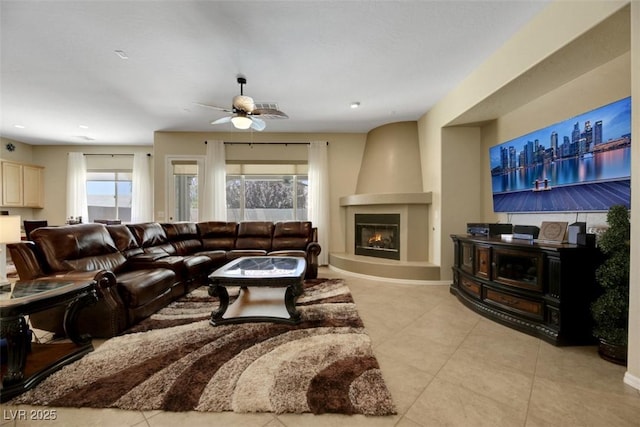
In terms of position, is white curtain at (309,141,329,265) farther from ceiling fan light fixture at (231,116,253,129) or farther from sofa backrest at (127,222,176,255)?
sofa backrest at (127,222,176,255)

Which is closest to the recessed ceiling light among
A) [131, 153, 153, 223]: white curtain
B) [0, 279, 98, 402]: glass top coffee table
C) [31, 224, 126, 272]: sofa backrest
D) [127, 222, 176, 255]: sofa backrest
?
[131, 153, 153, 223]: white curtain

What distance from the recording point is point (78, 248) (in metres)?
2.79

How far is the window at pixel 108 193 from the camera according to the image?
6.46 meters

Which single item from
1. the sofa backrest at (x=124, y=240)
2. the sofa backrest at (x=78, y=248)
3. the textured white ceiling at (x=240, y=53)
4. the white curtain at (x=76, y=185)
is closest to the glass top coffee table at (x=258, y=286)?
the sofa backrest at (x=78, y=248)

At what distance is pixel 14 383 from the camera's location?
158 centimetres

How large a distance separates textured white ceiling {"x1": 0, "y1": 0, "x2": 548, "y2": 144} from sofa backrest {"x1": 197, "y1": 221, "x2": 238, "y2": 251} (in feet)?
6.82

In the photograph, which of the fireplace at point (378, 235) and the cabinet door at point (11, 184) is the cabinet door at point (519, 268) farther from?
the cabinet door at point (11, 184)

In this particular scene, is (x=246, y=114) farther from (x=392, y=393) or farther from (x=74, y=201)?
(x=74, y=201)

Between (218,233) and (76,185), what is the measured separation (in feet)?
13.8

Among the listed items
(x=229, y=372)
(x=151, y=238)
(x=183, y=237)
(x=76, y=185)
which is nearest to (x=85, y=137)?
(x=76, y=185)

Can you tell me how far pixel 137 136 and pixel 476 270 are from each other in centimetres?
699

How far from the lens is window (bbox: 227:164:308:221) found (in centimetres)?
577

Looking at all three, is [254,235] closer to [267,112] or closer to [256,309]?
[256,309]

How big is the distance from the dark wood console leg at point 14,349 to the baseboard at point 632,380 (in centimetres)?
389
